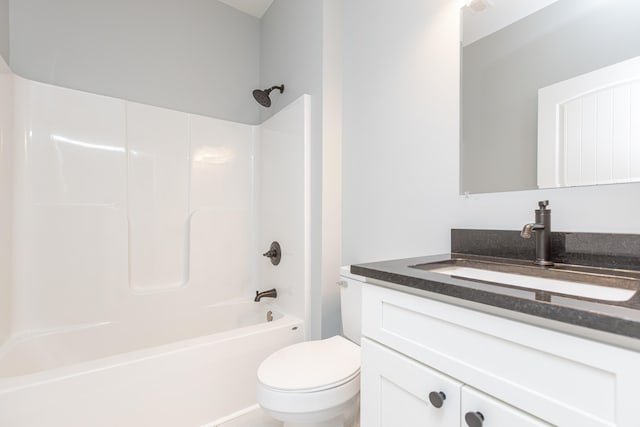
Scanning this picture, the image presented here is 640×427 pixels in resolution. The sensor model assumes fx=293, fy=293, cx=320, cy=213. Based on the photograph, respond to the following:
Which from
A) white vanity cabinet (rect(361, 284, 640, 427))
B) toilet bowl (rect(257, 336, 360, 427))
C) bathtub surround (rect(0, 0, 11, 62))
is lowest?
toilet bowl (rect(257, 336, 360, 427))

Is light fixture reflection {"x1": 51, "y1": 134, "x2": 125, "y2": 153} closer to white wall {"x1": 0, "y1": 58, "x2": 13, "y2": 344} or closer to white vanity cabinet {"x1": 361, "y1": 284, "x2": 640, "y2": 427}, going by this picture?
white wall {"x1": 0, "y1": 58, "x2": 13, "y2": 344}

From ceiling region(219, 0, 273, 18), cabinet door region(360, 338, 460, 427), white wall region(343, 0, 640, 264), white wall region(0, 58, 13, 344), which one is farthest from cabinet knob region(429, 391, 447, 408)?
ceiling region(219, 0, 273, 18)

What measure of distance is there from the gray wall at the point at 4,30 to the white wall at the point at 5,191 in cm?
11

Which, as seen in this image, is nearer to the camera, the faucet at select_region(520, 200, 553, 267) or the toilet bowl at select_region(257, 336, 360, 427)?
the faucet at select_region(520, 200, 553, 267)

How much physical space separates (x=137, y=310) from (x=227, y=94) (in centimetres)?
164

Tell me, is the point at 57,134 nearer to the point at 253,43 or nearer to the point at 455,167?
the point at 253,43

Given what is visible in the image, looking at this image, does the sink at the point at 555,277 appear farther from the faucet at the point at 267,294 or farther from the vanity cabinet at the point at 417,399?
the faucet at the point at 267,294

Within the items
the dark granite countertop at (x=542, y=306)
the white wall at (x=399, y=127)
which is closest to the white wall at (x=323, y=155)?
the white wall at (x=399, y=127)

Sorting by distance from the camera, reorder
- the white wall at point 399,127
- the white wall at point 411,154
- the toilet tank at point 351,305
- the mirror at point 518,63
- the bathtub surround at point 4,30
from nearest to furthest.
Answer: the mirror at point 518,63 → the white wall at point 411,154 → the white wall at point 399,127 → the toilet tank at point 351,305 → the bathtub surround at point 4,30

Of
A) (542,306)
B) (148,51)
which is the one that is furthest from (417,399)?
(148,51)

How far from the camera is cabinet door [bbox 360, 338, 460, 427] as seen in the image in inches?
24.7

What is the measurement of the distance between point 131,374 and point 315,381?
29.8 inches

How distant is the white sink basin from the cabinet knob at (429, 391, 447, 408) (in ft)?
0.98

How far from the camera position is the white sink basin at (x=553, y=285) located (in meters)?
A: 0.65
